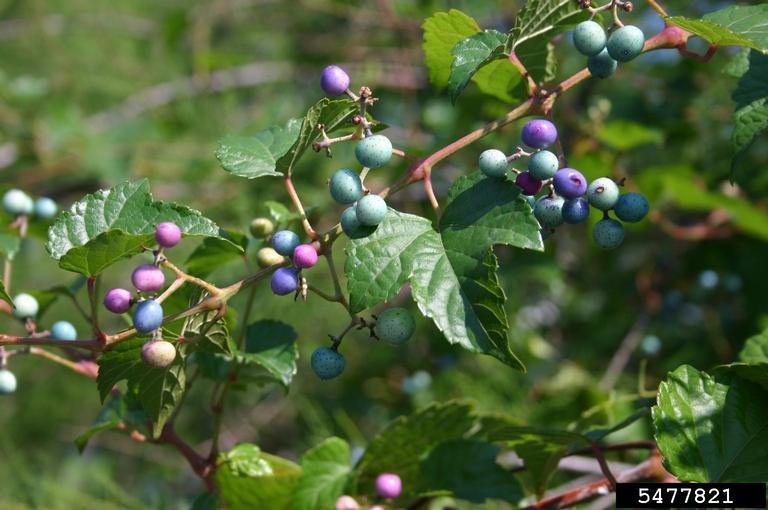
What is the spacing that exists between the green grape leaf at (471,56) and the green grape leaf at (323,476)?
58 cm

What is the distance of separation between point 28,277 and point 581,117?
9.48 feet

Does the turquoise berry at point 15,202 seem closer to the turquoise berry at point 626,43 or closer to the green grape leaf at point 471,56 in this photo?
the green grape leaf at point 471,56

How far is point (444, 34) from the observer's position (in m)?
1.13

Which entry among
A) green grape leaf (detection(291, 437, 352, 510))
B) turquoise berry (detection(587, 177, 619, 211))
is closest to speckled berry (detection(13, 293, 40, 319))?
green grape leaf (detection(291, 437, 352, 510))

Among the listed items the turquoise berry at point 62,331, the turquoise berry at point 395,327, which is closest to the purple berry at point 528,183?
the turquoise berry at point 395,327

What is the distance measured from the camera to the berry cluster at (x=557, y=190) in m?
0.96

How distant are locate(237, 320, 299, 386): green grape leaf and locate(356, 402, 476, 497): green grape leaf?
209 mm

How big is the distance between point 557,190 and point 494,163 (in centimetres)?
9

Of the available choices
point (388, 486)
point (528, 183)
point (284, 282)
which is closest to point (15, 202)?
point (284, 282)

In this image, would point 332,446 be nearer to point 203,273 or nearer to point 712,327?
point 203,273

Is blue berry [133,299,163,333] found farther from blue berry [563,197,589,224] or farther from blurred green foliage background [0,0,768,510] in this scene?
blue berry [563,197,589,224]

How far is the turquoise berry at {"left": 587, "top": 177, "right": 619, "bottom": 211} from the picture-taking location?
0.99 m

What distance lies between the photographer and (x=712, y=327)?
1903mm

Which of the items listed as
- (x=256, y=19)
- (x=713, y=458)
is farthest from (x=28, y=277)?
(x=713, y=458)
